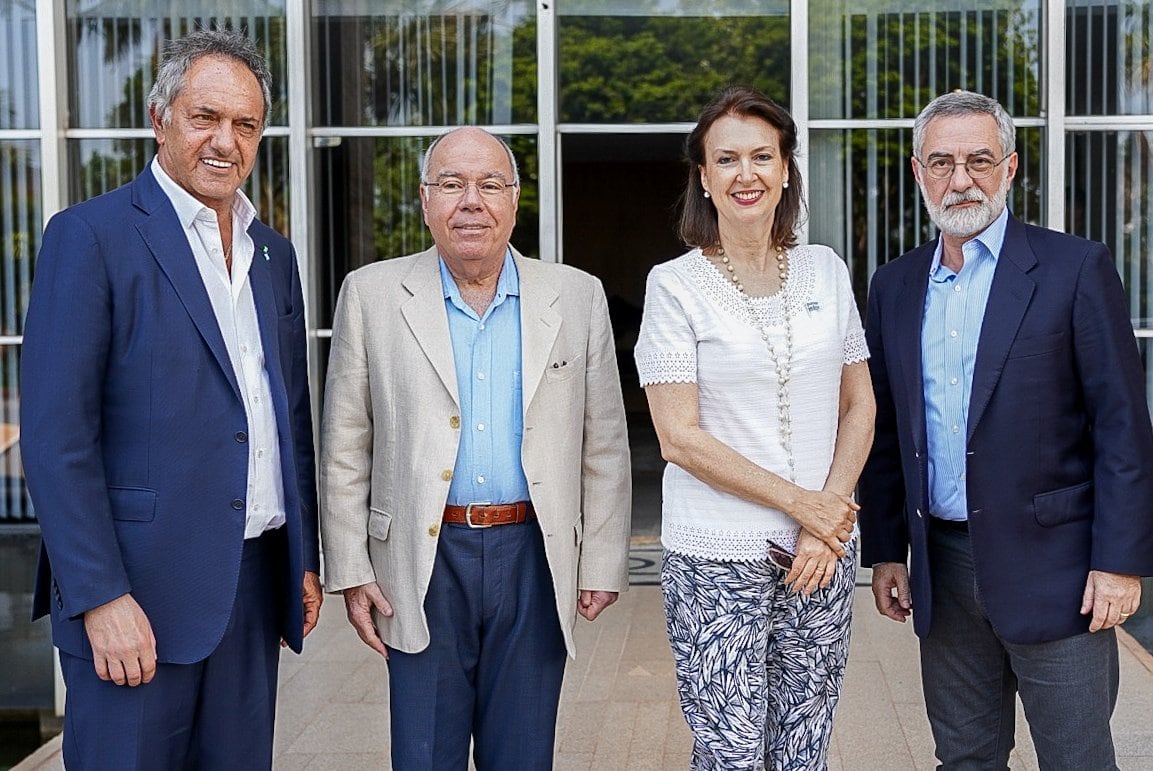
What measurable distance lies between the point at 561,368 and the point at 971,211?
95 centimetres

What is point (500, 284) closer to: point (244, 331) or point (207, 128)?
point (244, 331)

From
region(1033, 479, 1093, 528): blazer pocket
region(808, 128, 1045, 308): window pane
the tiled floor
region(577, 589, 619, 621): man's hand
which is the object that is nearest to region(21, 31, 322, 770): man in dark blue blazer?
region(577, 589, 619, 621): man's hand

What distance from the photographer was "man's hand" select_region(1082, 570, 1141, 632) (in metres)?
2.51

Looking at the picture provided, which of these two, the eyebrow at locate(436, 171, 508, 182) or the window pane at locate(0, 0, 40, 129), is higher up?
the window pane at locate(0, 0, 40, 129)

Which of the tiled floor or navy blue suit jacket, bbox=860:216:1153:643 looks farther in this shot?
the tiled floor

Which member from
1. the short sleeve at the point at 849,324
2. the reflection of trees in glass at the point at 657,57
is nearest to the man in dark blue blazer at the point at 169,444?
the short sleeve at the point at 849,324

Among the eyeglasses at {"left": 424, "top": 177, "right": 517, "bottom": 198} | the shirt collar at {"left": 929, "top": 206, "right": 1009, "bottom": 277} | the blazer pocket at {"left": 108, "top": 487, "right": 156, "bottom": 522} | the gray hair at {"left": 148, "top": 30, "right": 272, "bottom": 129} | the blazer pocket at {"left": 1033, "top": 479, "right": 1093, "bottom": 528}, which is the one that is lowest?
the blazer pocket at {"left": 1033, "top": 479, "right": 1093, "bottom": 528}

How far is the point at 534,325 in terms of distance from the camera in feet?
8.68

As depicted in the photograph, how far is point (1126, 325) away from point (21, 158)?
6128 millimetres

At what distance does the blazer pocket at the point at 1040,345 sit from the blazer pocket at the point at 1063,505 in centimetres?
30

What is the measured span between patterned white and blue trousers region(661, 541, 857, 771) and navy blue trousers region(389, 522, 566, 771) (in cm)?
31

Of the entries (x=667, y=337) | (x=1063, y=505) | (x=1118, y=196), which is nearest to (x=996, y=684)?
(x=1063, y=505)

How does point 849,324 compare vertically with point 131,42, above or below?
below

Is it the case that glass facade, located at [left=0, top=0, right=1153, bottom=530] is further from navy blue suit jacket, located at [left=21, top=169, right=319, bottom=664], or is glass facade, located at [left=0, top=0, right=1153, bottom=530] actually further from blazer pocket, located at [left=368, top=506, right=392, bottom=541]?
navy blue suit jacket, located at [left=21, top=169, right=319, bottom=664]
